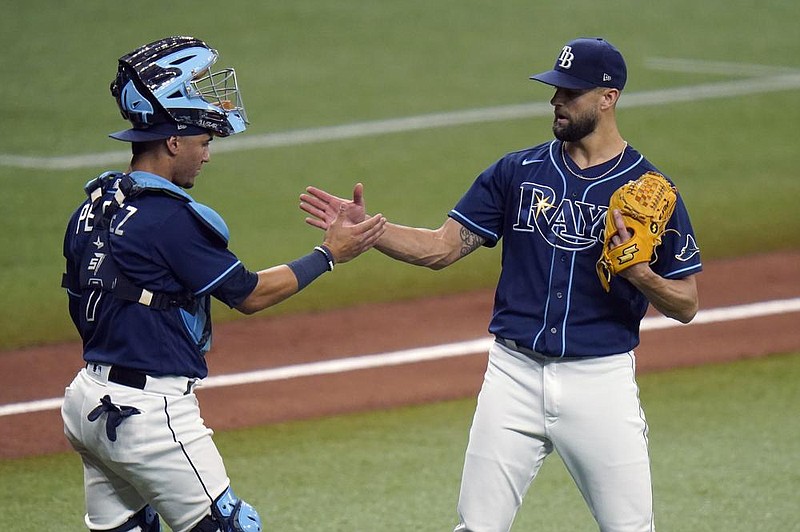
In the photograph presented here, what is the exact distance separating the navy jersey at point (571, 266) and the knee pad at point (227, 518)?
1.19 m

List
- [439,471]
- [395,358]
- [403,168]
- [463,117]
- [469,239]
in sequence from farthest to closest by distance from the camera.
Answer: [463,117]
[403,168]
[395,358]
[439,471]
[469,239]

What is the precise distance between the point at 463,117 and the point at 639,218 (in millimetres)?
9835

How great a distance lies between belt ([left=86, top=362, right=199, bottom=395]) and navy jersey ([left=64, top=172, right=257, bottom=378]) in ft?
0.10

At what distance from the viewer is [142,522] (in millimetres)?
4680

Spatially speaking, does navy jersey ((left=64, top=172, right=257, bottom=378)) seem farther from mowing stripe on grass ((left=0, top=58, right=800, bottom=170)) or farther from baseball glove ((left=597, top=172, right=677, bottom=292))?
mowing stripe on grass ((left=0, top=58, right=800, bottom=170))

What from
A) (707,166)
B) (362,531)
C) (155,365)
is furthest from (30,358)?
(707,166)

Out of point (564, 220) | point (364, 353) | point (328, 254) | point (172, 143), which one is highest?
point (172, 143)

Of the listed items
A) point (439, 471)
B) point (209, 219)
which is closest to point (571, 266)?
point (209, 219)

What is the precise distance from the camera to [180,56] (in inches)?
176

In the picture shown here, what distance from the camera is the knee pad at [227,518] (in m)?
4.34

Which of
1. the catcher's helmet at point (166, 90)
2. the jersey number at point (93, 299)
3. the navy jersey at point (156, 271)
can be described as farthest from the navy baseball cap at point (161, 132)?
the jersey number at point (93, 299)

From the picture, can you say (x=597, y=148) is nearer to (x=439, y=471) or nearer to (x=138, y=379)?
(x=138, y=379)

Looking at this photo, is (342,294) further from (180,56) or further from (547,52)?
(547,52)

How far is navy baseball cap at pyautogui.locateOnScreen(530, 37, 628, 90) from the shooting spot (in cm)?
490
